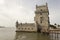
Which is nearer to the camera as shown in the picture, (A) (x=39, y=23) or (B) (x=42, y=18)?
(B) (x=42, y=18)

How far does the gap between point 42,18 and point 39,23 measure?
128 inches

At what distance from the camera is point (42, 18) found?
64.2m

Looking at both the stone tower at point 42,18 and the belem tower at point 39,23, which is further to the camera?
the stone tower at point 42,18

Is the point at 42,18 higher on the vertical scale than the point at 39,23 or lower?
higher

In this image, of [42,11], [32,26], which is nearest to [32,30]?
[32,26]

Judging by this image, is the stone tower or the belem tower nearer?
the belem tower

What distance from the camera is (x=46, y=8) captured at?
212ft

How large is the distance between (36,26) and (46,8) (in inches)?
461

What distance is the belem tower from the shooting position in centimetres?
6278

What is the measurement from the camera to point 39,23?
64500 mm

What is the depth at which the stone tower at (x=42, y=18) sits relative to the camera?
206 feet

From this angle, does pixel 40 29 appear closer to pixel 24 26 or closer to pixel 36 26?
pixel 36 26

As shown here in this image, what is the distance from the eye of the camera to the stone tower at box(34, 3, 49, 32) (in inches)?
2477

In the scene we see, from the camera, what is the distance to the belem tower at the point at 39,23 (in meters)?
62.8
